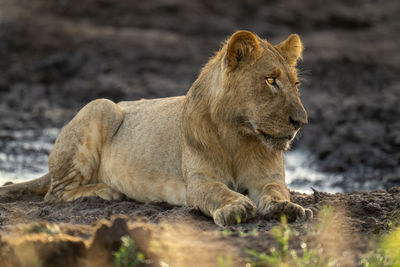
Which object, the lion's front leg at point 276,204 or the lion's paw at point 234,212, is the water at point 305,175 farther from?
the lion's paw at point 234,212

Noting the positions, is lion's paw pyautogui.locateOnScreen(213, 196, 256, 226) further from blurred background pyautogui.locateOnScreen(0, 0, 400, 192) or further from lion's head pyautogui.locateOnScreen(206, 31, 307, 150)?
blurred background pyautogui.locateOnScreen(0, 0, 400, 192)

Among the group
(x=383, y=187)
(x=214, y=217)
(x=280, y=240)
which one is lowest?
(x=383, y=187)

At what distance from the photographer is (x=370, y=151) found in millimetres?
9844

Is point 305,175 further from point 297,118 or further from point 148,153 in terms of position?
point 297,118

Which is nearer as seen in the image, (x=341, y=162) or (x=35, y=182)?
(x=35, y=182)

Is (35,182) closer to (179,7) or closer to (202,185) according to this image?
(202,185)

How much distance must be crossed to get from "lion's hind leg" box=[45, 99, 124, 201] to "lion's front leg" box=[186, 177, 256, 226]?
1659 mm

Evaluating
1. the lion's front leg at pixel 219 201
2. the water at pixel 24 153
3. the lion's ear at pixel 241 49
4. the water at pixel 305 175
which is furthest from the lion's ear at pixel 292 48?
the water at pixel 24 153

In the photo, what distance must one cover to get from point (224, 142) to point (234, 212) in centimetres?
74

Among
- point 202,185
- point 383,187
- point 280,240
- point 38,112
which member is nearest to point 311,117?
point 383,187

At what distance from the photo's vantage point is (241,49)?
481cm

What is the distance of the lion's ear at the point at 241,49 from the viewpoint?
4.76m

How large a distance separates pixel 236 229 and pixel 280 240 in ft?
3.15

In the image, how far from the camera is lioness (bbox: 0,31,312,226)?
4594 mm
